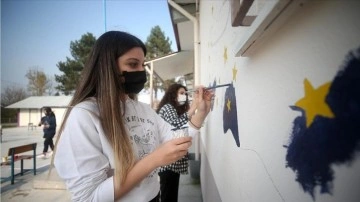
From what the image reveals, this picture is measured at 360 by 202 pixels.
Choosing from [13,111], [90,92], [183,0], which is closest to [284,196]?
[90,92]

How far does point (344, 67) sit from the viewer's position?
14.7 inches

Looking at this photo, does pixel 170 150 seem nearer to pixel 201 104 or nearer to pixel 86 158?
pixel 86 158

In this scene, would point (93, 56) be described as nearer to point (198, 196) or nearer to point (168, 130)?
point (168, 130)

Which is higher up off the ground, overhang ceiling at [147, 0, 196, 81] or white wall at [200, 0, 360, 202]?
overhang ceiling at [147, 0, 196, 81]

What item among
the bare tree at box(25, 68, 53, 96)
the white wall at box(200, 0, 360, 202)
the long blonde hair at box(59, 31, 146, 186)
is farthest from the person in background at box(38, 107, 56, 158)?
the bare tree at box(25, 68, 53, 96)

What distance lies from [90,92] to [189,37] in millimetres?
6465

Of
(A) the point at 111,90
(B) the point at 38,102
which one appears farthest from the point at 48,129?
(B) the point at 38,102

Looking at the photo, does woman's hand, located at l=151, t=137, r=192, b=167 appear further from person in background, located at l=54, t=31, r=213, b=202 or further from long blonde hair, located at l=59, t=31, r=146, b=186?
long blonde hair, located at l=59, t=31, r=146, b=186

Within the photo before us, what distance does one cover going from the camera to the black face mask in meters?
1.33

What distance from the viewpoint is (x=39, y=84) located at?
38.0 metres

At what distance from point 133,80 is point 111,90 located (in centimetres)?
18

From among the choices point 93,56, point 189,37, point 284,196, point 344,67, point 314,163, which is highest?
point 189,37

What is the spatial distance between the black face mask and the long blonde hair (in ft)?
0.13

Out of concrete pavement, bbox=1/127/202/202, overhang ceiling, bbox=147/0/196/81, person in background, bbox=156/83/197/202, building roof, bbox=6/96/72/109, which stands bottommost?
concrete pavement, bbox=1/127/202/202
